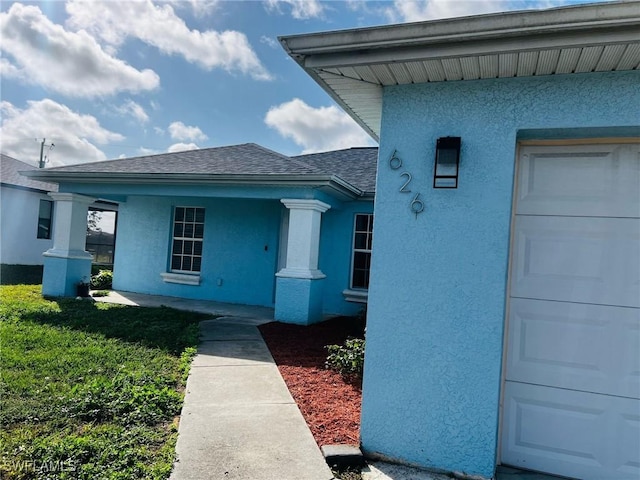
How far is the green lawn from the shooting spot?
3041 mm

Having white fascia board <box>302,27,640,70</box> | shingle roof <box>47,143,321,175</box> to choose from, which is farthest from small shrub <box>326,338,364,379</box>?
shingle roof <box>47,143,321,175</box>

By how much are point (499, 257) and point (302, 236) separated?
6117 millimetres

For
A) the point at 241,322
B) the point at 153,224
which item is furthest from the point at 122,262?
the point at 241,322

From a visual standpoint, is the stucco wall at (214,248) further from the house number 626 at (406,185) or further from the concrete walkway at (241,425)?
the house number 626 at (406,185)

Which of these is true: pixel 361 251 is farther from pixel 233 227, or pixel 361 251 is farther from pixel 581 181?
pixel 581 181

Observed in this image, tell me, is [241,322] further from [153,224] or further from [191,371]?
[153,224]

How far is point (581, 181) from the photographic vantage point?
10.5 feet

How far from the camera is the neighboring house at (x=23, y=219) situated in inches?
707

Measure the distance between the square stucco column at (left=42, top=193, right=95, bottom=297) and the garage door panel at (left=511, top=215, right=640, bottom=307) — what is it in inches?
446

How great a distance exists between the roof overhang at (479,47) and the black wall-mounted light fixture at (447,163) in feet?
1.66

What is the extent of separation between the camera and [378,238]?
135 inches

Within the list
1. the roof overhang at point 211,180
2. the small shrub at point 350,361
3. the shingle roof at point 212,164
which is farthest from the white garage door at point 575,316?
the shingle roof at point 212,164

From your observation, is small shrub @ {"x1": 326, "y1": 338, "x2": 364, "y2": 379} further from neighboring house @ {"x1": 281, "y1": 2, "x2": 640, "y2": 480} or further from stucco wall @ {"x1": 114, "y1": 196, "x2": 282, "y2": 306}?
stucco wall @ {"x1": 114, "y1": 196, "x2": 282, "y2": 306}

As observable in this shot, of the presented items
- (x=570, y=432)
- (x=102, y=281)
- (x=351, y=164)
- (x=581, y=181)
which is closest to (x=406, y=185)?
(x=581, y=181)
